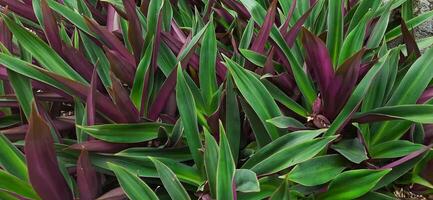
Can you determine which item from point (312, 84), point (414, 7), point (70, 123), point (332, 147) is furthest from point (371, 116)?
point (414, 7)

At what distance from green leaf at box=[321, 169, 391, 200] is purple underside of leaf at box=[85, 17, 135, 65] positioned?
2.32ft

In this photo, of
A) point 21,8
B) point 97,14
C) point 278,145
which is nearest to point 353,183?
point 278,145

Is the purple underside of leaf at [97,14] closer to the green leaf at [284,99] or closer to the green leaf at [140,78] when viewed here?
the green leaf at [140,78]

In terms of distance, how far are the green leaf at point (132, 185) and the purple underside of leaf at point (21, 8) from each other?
0.99 metres

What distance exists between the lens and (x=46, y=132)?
115 cm

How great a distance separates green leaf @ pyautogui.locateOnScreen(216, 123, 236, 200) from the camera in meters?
1.14

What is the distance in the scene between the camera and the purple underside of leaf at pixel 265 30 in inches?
60.6

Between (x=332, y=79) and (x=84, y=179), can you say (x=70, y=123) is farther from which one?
(x=332, y=79)

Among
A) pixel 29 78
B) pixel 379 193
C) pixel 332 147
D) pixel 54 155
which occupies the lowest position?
pixel 379 193

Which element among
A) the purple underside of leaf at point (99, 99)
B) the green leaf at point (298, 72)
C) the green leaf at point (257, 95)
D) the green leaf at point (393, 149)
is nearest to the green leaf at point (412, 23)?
the green leaf at point (298, 72)

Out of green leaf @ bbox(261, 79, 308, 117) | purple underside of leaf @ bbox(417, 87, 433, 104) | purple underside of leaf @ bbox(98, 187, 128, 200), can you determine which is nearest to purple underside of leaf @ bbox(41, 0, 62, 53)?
purple underside of leaf @ bbox(98, 187, 128, 200)

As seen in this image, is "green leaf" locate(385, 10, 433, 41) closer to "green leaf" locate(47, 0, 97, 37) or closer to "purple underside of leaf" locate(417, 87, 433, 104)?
"purple underside of leaf" locate(417, 87, 433, 104)

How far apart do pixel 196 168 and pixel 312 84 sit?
456 millimetres

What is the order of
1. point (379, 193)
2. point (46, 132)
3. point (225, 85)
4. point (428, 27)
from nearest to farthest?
point (46, 132)
point (379, 193)
point (225, 85)
point (428, 27)
